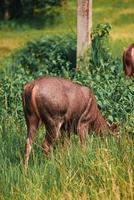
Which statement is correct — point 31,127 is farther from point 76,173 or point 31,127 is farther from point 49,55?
point 49,55

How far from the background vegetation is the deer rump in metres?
0.22

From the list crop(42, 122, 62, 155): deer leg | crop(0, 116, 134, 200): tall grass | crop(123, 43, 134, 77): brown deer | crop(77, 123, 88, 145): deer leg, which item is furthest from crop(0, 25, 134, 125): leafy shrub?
crop(0, 116, 134, 200): tall grass

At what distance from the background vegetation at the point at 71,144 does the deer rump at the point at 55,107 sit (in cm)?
22

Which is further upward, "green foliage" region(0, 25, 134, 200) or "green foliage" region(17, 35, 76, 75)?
"green foliage" region(0, 25, 134, 200)

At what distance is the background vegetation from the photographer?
8398 millimetres

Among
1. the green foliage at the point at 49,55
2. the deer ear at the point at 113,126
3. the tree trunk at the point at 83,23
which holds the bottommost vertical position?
the green foliage at the point at 49,55

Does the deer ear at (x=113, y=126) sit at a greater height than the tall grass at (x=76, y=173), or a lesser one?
lesser

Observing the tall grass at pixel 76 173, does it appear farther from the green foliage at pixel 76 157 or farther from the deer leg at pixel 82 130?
the deer leg at pixel 82 130

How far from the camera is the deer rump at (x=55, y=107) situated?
10.1 metres

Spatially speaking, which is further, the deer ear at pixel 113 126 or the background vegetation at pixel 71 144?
the deer ear at pixel 113 126

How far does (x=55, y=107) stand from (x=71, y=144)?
0.75 meters

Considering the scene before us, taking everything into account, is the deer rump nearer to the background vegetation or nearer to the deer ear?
the deer ear

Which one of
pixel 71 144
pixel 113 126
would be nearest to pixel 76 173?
pixel 71 144

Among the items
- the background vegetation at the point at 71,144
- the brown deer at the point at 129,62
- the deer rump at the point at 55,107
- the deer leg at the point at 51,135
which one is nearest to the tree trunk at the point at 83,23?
the background vegetation at the point at 71,144
